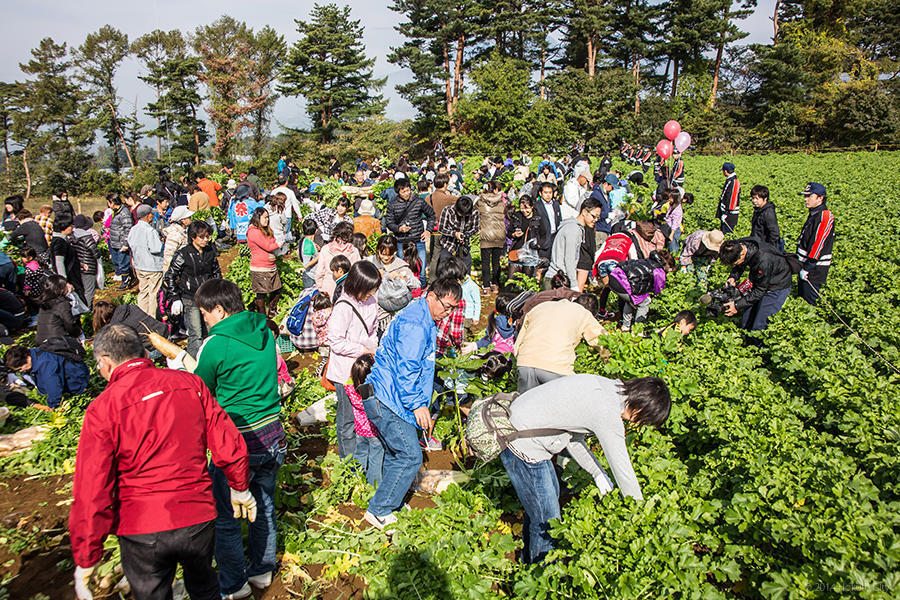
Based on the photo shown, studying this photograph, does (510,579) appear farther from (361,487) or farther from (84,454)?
(84,454)

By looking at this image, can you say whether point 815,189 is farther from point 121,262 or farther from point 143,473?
point 121,262

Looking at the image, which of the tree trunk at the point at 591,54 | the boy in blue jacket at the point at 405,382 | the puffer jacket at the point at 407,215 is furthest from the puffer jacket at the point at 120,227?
the tree trunk at the point at 591,54

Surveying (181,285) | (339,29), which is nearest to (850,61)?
(339,29)

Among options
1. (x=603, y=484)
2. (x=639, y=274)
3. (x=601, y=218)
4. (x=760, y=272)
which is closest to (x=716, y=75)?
(x=601, y=218)

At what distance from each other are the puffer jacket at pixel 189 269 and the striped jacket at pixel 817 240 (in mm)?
7368

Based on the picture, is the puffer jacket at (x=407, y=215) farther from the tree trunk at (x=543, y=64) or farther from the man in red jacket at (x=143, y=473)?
the tree trunk at (x=543, y=64)

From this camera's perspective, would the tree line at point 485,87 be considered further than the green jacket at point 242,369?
Yes

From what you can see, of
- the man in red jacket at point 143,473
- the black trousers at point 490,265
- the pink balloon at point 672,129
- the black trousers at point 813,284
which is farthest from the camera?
the pink balloon at point 672,129

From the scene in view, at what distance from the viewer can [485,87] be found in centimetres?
4097

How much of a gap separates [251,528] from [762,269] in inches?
225

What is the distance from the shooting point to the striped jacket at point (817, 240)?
6.48 meters

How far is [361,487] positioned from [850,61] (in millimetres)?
55629

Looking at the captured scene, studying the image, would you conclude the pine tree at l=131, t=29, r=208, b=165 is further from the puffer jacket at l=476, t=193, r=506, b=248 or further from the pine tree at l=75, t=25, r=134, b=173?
the puffer jacket at l=476, t=193, r=506, b=248

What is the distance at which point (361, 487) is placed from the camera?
473 centimetres
